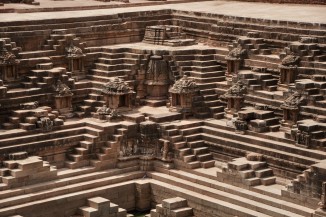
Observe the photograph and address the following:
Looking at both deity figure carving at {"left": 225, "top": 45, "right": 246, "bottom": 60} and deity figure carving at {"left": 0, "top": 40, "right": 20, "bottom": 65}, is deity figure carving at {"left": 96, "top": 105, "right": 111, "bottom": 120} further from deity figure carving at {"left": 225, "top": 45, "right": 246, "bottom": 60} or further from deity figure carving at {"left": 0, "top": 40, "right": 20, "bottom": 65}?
deity figure carving at {"left": 225, "top": 45, "right": 246, "bottom": 60}

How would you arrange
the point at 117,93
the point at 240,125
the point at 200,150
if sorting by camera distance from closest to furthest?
the point at 240,125, the point at 200,150, the point at 117,93

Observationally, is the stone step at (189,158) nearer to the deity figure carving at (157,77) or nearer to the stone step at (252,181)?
the stone step at (252,181)

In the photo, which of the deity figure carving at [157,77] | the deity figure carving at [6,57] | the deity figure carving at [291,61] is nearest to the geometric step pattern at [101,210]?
the deity figure carving at [6,57]

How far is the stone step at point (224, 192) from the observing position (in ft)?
106

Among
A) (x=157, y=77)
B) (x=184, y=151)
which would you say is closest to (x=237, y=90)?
(x=184, y=151)

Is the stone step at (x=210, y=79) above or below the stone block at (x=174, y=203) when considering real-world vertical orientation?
above

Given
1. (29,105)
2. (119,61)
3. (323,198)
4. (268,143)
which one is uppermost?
(119,61)

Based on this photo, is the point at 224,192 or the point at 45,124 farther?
the point at 45,124

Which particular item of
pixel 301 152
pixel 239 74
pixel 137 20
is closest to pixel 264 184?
pixel 301 152

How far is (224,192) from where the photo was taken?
3425 cm

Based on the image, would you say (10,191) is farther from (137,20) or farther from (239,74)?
(137,20)

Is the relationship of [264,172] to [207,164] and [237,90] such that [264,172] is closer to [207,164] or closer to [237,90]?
[207,164]

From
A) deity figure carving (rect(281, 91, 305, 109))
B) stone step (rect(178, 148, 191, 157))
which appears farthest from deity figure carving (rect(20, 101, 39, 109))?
deity figure carving (rect(281, 91, 305, 109))

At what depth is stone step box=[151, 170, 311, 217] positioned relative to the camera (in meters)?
32.4
